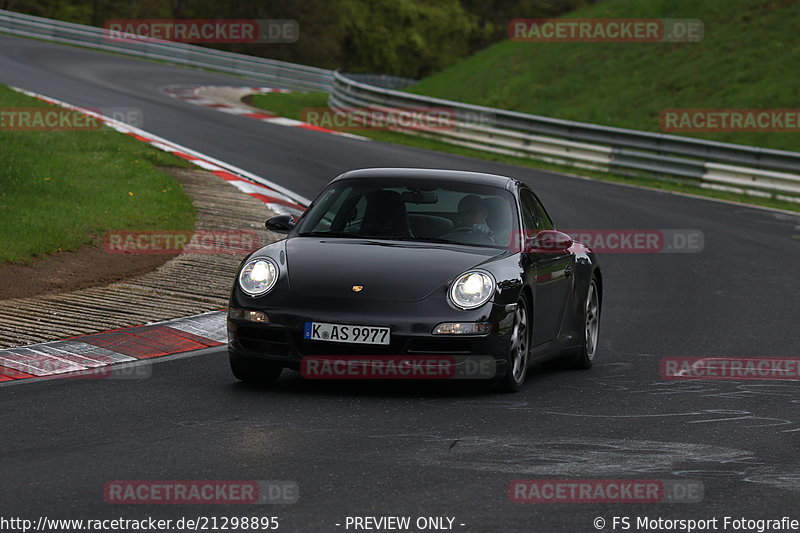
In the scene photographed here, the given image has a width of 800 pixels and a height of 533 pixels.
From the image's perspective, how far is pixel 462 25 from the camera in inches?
3002

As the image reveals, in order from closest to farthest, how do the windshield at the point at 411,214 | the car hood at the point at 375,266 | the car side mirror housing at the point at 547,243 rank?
the car hood at the point at 375,266 < the windshield at the point at 411,214 < the car side mirror housing at the point at 547,243

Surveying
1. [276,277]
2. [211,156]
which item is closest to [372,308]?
[276,277]

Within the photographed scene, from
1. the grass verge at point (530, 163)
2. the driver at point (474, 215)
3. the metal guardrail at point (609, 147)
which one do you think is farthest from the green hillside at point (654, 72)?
the driver at point (474, 215)

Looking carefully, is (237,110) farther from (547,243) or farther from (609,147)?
(547,243)

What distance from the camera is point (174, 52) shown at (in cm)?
4200

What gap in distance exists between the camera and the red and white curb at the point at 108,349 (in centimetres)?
834

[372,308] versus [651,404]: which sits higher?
[372,308]

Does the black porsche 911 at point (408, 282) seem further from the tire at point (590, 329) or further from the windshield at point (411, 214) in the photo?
the tire at point (590, 329)

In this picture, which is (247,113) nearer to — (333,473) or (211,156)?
(211,156)

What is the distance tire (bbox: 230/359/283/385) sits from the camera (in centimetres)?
807

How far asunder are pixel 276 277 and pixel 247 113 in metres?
22.5

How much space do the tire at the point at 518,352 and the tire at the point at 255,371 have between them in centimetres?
137

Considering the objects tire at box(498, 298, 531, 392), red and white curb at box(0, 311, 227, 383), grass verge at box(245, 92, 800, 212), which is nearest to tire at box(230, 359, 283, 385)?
red and white curb at box(0, 311, 227, 383)

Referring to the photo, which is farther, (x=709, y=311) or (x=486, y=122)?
(x=486, y=122)
